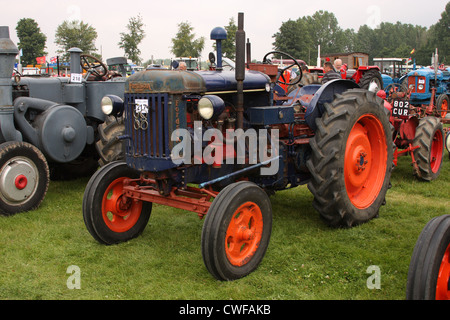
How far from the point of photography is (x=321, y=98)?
182 inches

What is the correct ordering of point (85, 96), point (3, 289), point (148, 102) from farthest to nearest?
point (85, 96)
point (148, 102)
point (3, 289)

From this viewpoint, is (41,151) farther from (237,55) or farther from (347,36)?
(347,36)

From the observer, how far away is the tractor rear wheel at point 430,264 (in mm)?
2223

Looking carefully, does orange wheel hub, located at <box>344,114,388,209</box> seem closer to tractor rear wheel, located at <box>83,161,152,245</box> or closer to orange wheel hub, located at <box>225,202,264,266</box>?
orange wheel hub, located at <box>225,202,264,266</box>

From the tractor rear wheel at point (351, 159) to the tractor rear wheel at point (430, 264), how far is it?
180 centimetres

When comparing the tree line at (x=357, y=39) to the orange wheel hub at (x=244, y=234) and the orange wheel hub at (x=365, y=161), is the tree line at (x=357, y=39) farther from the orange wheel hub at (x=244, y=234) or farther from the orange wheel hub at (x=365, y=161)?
the orange wheel hub at (x=244, y=234)

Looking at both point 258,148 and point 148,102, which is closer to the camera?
point 148,102

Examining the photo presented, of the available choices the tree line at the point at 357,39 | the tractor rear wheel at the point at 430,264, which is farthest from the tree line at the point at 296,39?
the tractor rear wheel at the point at 430,264

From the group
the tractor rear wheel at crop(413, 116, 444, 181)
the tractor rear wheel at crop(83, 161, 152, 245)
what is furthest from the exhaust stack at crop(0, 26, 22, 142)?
the tractor rear wheel at crop(413, 116, 444, 181)

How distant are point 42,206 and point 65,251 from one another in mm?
1703

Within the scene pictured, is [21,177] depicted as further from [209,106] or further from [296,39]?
[296,39]

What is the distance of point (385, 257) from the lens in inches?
148

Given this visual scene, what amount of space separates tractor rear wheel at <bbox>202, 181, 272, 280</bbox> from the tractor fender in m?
1.33
